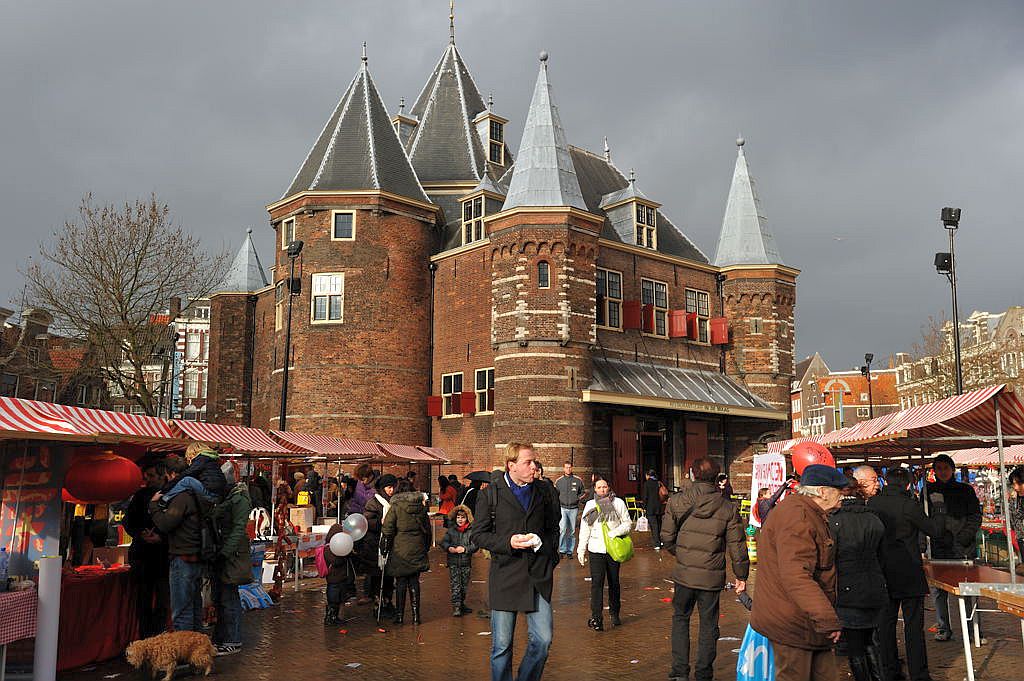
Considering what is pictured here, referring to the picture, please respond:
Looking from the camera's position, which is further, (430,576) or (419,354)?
(419,354)

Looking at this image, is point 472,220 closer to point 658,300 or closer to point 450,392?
point 450,392

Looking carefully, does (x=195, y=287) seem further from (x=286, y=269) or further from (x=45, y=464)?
(x=45, y=464)

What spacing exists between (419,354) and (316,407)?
3998 mm

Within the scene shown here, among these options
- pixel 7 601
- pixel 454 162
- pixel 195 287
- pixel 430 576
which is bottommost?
pixel 430 576

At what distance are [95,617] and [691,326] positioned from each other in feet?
85.4

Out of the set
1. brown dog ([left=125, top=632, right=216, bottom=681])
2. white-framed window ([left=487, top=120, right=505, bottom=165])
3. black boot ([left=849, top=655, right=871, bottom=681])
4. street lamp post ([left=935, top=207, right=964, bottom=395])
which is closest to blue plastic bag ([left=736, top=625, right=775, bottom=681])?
black boot ([left=849, top=655, right=871, bottom=681])

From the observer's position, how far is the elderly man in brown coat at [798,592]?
4555 mm

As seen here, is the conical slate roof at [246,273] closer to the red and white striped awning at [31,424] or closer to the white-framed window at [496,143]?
the white-framed window at [496,143]

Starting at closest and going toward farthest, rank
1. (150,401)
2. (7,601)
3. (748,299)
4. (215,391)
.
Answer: (7,601)
(150,401)
(748,299)
(215,391)

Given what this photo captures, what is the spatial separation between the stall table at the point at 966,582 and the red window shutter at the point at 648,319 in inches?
842

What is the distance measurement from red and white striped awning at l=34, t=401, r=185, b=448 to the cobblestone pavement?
2227 millimetres

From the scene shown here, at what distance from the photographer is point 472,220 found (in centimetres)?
2922

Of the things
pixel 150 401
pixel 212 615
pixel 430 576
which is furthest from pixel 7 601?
pixel 150 401

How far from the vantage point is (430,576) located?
14.7 m
